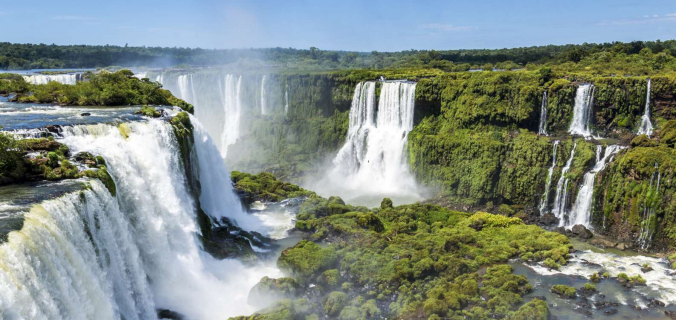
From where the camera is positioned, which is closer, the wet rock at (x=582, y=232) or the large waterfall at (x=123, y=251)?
the large waterfall at (x=123, y=251)

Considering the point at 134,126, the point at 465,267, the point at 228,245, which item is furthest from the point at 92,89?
the point at 465,267

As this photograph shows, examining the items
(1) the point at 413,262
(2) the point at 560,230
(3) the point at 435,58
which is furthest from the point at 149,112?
(3) the point at 435,58

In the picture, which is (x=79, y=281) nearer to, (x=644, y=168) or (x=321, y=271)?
(x=321, y=271)

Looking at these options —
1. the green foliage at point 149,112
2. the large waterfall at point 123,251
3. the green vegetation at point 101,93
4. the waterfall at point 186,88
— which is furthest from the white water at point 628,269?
the waterfall at point 186,88

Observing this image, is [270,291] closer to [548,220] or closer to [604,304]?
[604,304]

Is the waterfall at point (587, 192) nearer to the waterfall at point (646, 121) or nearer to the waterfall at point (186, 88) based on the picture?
the waterfall at point (646, 121)

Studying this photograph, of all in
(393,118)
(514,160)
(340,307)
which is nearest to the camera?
(340,307)
